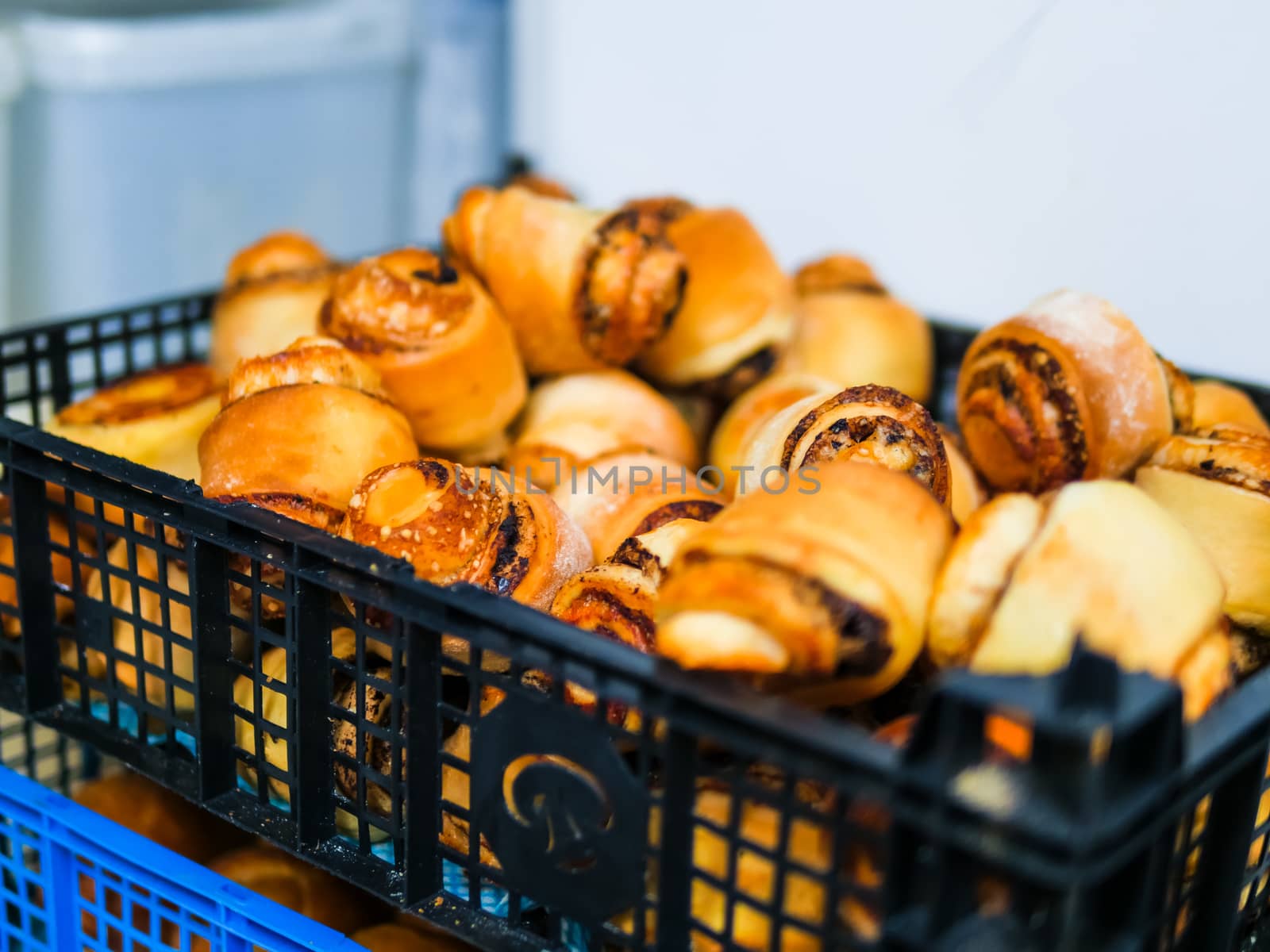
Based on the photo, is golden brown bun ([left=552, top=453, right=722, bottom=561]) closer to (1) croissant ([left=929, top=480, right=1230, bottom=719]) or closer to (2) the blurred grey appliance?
(1) croissant ([left=929, top=480, right=1230, bottom=719])

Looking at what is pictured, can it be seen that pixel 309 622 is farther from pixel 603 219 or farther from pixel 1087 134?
pixel 1087 134

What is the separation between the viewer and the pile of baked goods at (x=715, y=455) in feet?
1.86

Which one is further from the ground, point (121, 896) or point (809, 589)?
point (809, 589)

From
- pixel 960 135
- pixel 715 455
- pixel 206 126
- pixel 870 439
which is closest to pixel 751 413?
pixel 715 455

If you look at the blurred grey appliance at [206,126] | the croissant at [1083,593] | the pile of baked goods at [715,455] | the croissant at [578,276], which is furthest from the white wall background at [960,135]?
the croissant at [1083,593]

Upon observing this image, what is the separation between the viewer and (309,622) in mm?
695

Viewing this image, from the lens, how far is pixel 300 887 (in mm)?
871

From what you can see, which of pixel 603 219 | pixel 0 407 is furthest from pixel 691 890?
pixel 0 407

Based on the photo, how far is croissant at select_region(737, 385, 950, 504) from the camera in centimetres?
72

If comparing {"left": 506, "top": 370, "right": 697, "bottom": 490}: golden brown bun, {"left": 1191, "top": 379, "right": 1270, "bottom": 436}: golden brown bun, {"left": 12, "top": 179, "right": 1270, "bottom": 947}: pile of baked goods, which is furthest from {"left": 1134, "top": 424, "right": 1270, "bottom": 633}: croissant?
{"left": 506, "top": 370, "right": 697, "bottom": 490}: golden brown bun

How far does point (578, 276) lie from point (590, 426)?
123 mm

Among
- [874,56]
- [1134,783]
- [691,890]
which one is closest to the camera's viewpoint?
[1134,783]

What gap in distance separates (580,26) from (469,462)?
2.73ft

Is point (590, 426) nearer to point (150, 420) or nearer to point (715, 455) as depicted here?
point (715, 455)
